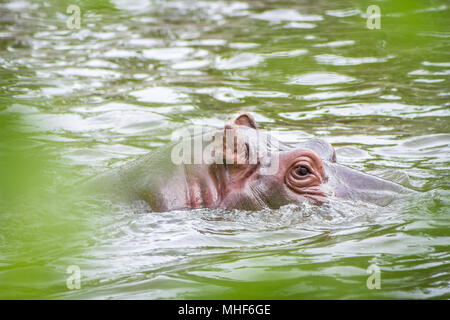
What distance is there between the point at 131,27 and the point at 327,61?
15.6ft

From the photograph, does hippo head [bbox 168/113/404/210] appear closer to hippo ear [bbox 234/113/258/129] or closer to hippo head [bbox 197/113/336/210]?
hippo head [bbox 197/113/336/210]

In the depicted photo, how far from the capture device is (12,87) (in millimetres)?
10328

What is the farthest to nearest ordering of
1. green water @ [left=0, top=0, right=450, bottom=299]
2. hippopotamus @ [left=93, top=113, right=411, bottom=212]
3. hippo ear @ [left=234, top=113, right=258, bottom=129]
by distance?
hippo ear @ [left=234, top=113, right=258, bottom=129] → hippopotamus @ [left=93, top=113, right=411, bottom=212] → green water @ [left=0, top=0, right=450, bottom=299]

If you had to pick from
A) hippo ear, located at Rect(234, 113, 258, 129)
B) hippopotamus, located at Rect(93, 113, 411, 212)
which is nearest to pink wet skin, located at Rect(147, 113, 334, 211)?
hippopotamus, located at Rect(93, 113, 411, 212)

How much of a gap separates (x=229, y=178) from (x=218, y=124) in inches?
147

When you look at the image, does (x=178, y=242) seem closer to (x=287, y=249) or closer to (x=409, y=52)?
(x=287, y=249)

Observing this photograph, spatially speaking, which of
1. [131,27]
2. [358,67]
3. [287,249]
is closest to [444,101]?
[358,67]

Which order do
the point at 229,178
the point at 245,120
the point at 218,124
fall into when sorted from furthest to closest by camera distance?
the point at 218,124 < the point at 245,120 < the point at 229,178

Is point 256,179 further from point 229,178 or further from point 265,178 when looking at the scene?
point 229,178

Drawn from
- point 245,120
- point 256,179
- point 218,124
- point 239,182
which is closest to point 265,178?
point 256,179

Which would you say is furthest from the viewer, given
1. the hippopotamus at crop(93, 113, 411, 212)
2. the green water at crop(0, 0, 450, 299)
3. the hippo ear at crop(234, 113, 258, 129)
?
the hippo ear at crop(234, 113, 258, 129)

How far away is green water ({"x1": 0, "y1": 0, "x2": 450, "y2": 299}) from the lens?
349cm

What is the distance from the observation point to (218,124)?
8.75m

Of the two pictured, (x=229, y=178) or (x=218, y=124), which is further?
(x=218, y=124)
